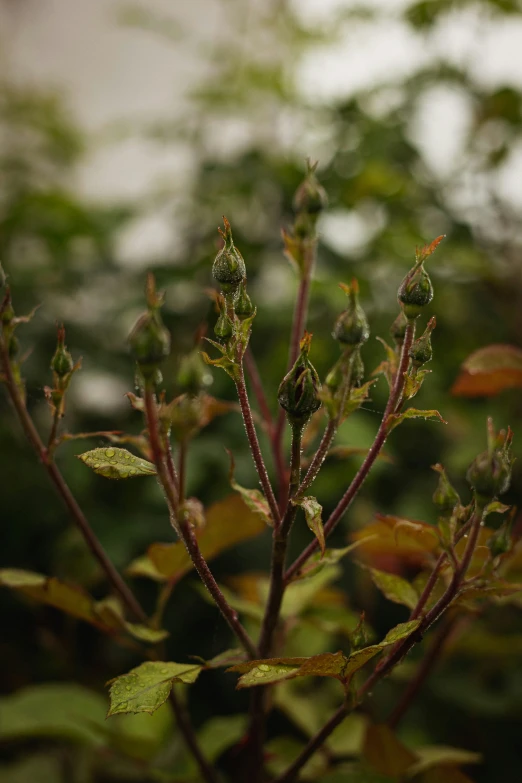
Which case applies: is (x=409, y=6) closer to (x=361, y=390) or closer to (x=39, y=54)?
(x=361, y=390)

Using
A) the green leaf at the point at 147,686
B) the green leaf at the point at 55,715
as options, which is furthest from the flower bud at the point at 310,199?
the green leaf at the point at 55,715

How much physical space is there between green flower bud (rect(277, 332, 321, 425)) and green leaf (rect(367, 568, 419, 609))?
4.5 inches

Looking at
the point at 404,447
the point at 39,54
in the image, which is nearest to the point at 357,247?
the point at 404,447

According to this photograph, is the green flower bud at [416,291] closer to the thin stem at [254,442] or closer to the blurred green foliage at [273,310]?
the thin stem at [254,442]

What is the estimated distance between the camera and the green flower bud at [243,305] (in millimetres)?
271

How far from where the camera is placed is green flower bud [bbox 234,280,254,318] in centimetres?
27

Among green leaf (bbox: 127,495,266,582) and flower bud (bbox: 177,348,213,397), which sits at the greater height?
flower bud (bbox: 177,348,213,397)

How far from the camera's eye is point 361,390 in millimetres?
257

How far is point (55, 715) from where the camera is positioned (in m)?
0.46

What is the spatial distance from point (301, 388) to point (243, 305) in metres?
0.05

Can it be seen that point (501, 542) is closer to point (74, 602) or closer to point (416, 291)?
point (416, 291)

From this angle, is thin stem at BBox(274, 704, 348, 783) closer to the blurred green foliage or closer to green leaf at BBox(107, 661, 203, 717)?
green leaf at BBox(107, 661, 203, 717)

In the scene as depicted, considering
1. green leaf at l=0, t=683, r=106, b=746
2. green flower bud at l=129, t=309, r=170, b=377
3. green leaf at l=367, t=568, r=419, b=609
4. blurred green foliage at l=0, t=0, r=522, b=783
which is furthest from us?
blurred green foliage at l=0, t=0, r=522, b=783

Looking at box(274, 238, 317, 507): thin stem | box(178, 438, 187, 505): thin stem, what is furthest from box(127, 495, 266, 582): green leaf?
box(178, 438, 187, 505): thin stem
